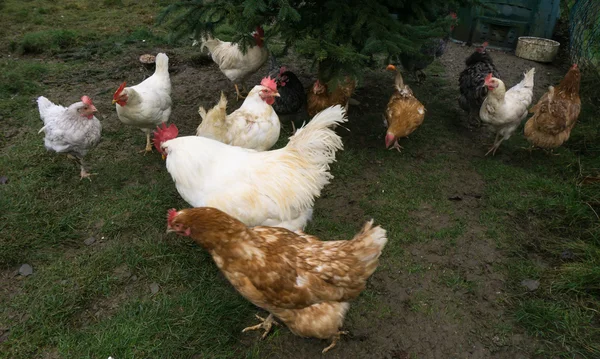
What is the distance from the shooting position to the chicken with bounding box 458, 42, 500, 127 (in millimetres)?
4991

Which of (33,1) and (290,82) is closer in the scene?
(290,82)

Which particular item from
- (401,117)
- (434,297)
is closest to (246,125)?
(401,117)

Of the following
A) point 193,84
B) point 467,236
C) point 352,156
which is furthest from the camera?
point 193,84

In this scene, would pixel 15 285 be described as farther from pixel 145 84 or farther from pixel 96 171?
pixel 145 84

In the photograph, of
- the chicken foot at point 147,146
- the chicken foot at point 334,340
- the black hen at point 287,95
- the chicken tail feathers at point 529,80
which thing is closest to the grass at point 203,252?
the chicken foot at point 147,146

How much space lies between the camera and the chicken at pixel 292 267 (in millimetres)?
2268

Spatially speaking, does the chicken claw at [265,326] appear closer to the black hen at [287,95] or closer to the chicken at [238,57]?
the black hen at [287,95]

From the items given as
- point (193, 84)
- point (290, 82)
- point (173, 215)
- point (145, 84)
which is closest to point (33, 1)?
point (193, 84)

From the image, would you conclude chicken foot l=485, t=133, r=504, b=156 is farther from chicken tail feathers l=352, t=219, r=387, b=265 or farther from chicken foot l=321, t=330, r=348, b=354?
chicken foot l=321, t=330, r=348, b=354

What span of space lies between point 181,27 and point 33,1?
829cm

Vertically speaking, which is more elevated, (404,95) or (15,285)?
(404,95)

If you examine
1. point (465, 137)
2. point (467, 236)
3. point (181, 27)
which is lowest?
point (467, 236)

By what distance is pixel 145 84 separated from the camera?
14.5 feet

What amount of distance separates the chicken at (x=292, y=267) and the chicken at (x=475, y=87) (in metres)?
3.58
